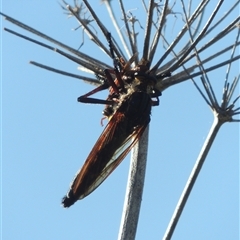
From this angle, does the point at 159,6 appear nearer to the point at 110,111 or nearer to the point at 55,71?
the point at 110,111

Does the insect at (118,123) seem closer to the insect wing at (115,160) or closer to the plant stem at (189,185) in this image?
the insect wing at (115,160)

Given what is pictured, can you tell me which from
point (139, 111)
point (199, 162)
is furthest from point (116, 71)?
point (199, 162)

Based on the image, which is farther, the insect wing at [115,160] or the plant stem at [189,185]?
the insect wing at [115,160]

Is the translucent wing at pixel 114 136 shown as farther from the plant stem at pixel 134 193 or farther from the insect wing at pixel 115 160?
the plant stem at pixel 134 193

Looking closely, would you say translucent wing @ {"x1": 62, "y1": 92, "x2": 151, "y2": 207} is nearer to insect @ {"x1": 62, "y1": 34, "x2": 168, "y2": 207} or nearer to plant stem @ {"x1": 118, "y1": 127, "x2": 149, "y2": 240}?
insect @ {"x1": 62, "y1": 34, "x2": 168, "y2": 207}

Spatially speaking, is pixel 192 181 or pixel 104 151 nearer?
pixel 192 181

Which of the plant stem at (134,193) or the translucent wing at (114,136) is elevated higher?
the translucent wing at (114,136)

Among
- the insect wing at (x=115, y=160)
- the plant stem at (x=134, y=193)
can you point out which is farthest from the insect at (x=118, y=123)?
the plant stem at (x=134, y=193)

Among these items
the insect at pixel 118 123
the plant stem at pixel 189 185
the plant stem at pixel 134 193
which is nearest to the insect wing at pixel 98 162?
the insect at pixel 118 123

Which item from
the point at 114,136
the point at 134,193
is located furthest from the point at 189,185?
the point at 114,136
